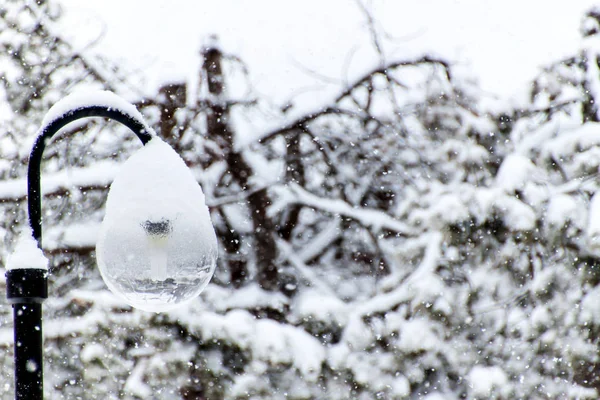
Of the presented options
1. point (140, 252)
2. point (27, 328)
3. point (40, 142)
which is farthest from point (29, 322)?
point (40, 142)

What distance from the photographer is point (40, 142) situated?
1.96 meters

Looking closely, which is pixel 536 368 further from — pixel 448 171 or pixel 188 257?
pixel 188 257

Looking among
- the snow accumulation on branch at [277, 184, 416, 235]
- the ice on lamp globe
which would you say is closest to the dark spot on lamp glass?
the ice on lamp globe

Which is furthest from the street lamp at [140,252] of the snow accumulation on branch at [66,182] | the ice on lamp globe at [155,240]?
the snow accumulation on branch at [66,182]

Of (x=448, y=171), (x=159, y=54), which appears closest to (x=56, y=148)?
(x=159, y=54)

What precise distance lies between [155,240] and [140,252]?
0.16ft

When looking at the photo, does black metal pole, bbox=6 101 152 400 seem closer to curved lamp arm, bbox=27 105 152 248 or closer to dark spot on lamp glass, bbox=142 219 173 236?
curved lamp arm, bbox=27 105 152 248

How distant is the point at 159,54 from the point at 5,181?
169 cm

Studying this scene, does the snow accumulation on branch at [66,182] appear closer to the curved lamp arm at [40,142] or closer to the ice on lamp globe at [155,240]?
the curved lamp arm at [40,142]

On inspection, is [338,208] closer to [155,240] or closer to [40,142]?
[40,142]

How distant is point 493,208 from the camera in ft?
16.3

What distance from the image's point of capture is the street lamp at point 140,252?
1741 mm

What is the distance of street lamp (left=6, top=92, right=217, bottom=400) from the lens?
174cm

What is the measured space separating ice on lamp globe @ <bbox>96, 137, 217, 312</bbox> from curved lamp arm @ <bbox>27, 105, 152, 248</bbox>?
0.22 metres
